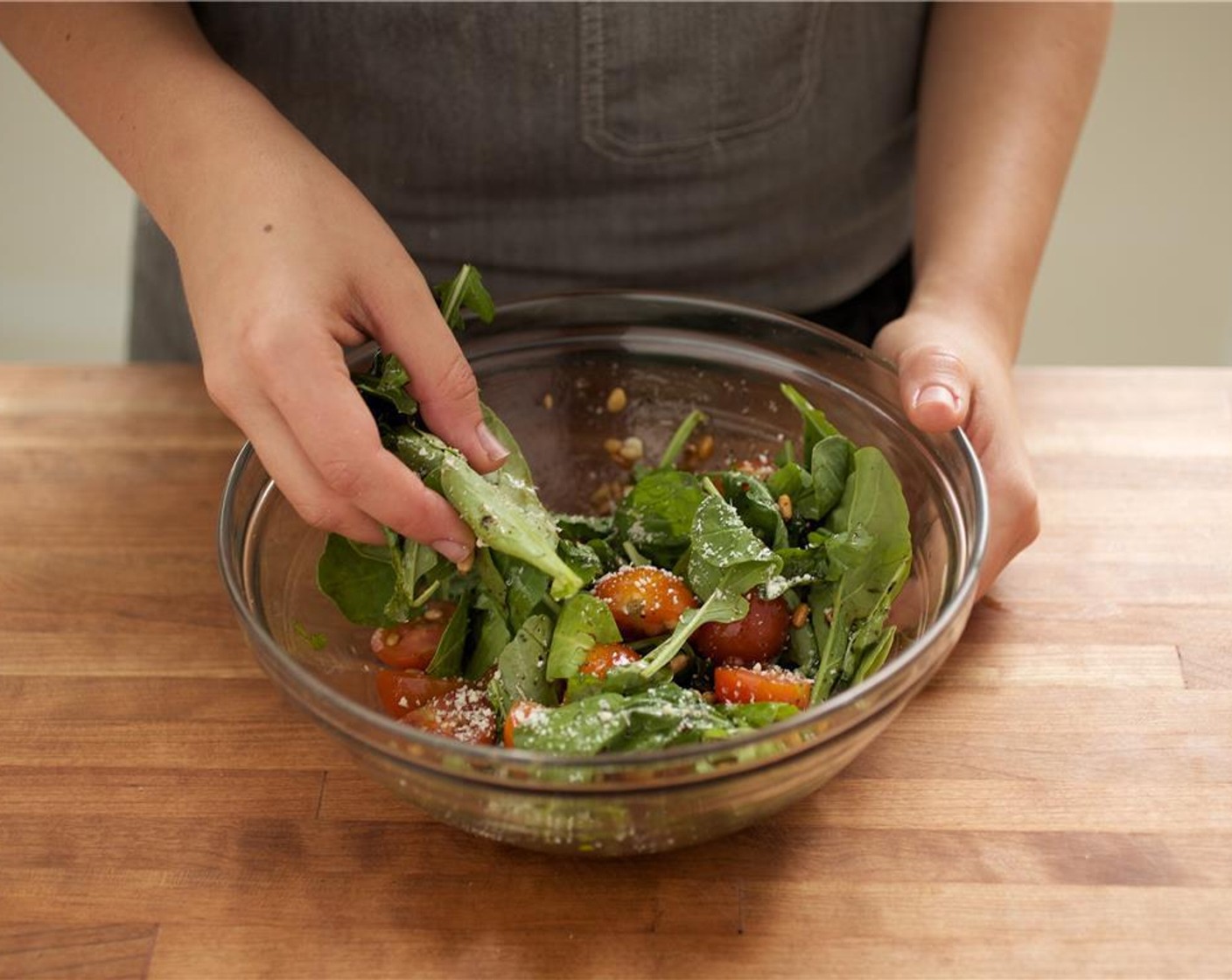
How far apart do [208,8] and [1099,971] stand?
1128 millimetres

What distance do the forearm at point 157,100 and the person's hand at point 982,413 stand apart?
51 centimetres

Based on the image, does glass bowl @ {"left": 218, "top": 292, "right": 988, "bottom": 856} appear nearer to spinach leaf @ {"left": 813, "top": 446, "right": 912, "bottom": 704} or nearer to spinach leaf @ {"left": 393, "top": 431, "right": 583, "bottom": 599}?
spinach leaf @ {"left": 813, "top": 446, "right": 912, "bottom": 704}

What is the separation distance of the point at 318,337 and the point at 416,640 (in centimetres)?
26

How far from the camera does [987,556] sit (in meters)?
1.10

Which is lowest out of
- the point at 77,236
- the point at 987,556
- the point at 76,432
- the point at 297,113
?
the point at 77,236

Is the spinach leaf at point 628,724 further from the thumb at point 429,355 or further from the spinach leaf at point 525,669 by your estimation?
the thumb at point 429,355

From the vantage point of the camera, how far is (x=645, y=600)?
101 centimetres

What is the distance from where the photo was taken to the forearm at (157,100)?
1.03m

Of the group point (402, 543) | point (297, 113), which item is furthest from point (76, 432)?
point (402, 543)

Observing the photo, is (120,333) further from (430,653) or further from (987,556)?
(987,556)

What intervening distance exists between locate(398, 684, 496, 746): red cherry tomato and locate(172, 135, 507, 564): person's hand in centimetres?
10

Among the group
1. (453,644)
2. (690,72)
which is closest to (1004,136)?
(690,72)

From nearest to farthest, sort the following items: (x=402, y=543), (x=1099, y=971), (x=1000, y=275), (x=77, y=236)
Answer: (x=1099, y=971), (x=402, y=543), (x=1000, y=275), (x=77, y=236)

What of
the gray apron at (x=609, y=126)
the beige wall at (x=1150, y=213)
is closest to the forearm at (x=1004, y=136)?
the gray apron at (x=609, y=126)
